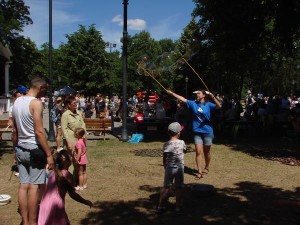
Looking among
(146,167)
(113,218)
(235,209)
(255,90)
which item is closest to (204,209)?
(235,209)

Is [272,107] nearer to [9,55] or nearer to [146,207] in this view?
[146,207]

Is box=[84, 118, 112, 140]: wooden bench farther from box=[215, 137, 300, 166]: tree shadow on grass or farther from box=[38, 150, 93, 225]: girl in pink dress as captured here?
box=[38, 150, 93, 225]: girl in pink dress

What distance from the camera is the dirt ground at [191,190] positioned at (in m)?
5.93

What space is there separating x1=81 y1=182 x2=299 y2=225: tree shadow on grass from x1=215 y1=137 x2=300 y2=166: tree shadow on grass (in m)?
3.32

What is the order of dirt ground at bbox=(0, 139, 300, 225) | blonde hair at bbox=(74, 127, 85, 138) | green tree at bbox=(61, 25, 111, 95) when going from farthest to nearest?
green tree at bbox=(61, 25, 111, 95)
blonde hair at bbox=(74, 127, 85, 138)
dirt ground at bbox=(0, 139, 300, 225)

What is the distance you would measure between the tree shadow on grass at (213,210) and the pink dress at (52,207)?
4.92 ft

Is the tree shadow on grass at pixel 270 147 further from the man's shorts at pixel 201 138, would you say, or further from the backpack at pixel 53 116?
the backpack at pixel 53 116

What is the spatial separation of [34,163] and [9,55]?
4024 centimetres

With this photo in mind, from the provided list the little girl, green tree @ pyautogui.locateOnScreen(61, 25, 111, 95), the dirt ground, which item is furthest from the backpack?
green tree @ pyautogui.locateOnScreen(61, 25, 111, 95)

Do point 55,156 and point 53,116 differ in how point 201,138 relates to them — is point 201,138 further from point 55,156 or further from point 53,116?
point 53,116

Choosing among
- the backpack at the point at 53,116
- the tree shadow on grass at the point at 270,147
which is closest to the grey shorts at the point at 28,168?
the tree shadow on grass at the point at 270,147

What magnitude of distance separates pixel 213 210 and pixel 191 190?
112cm

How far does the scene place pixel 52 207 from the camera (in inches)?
168

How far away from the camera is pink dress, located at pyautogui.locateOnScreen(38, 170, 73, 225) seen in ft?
13.9
